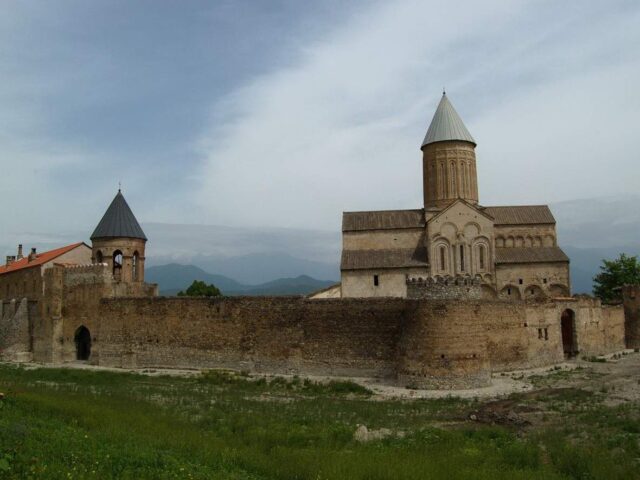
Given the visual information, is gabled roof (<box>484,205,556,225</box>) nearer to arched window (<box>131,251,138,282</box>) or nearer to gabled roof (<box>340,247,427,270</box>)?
gabled roof (<box>340,247,427,270</box>)

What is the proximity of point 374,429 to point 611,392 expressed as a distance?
30.6ft

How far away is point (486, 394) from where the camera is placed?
18.0m

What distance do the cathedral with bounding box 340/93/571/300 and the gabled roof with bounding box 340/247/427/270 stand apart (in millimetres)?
57

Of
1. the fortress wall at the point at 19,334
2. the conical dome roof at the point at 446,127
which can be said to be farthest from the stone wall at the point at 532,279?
the fortress wall at the point at 19,334

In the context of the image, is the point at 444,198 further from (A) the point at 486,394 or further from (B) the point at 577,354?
(A) the point at 486,394

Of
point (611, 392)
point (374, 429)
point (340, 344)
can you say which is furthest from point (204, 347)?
point (611, 392)

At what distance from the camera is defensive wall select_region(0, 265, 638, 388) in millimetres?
19109

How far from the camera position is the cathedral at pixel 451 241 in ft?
111

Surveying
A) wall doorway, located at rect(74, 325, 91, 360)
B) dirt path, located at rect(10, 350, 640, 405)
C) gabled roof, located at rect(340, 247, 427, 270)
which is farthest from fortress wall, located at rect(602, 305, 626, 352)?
wall doorway, located at rect(74, 325, 91, 360)

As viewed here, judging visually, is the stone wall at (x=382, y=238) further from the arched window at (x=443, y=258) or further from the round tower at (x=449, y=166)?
the round tower at (x=449, y=166)

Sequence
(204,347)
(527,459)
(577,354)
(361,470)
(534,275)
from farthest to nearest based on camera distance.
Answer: (534,275) < (577,354) < (204,347) < (527,459) < (361,470)

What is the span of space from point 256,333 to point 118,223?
11.9m

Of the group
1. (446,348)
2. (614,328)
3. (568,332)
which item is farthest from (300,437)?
(614,328)

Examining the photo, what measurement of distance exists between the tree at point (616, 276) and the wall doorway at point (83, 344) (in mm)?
32401
